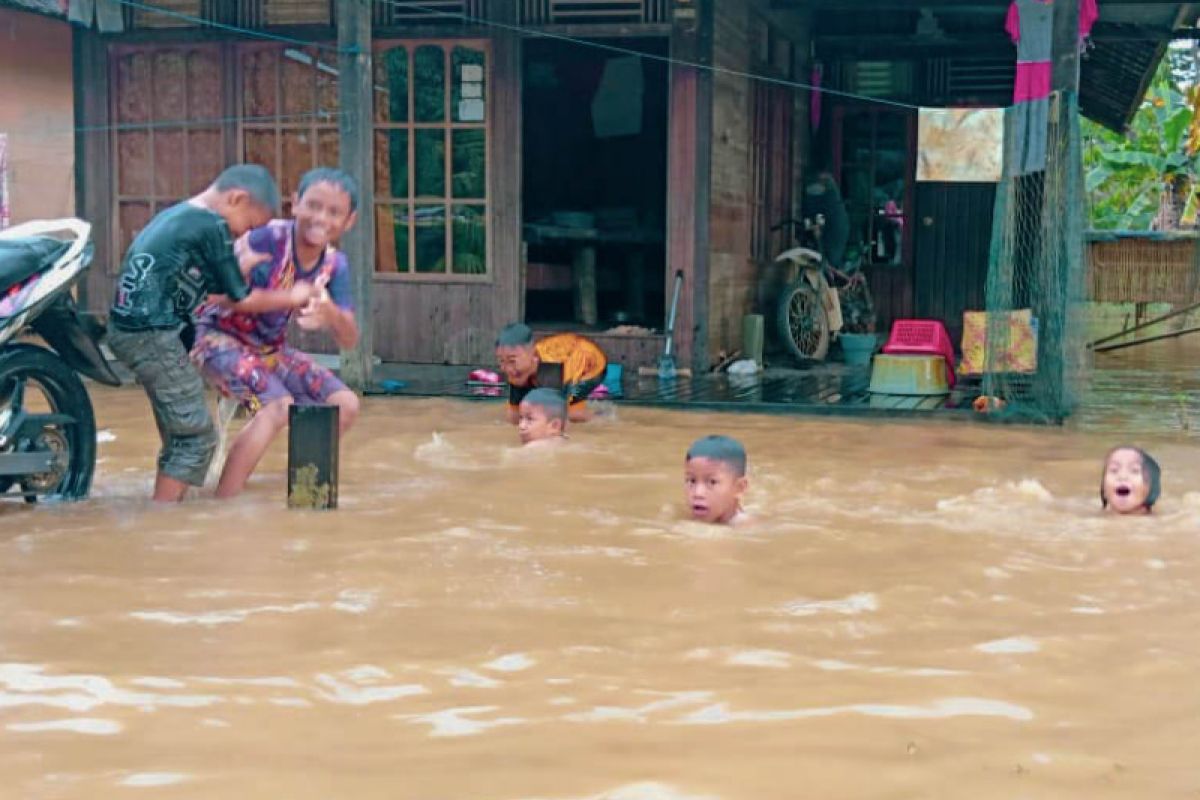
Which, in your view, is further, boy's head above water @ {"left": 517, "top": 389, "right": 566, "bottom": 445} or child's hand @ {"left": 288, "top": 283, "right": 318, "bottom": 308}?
boy's head above water @ {"left": 517, "top": 389, "right": 566, "bottom": 445}

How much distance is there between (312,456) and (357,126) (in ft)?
16.1

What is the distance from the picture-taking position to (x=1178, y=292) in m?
15.1

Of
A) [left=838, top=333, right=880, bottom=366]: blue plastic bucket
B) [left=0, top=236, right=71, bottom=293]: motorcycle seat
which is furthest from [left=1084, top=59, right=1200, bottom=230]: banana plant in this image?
[left=0, top=236, right=71, bottom=293]: motorcycle seat

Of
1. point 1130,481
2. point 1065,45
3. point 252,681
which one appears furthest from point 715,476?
point 1065,45

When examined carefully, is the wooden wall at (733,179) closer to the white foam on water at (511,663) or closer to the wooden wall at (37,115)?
the wooden wall at (37,115)

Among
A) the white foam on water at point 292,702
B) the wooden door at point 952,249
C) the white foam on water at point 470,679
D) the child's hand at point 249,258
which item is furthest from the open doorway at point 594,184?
the white foam on water at point 292,702

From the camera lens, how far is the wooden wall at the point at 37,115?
1433 cm

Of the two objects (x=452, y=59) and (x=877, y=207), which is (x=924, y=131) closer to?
(x=452, y=59)

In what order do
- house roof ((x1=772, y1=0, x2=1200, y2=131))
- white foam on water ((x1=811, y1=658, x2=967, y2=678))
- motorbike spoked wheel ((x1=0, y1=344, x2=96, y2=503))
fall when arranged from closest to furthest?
white foam on water ((x1=811, y1=658, x2=967, y2=678)) < motorbike spoked wheel ((x1=0, y1=344, x2=96, y2=503)) < house roof ((x1=772, y1=0, x2=1200, y2=131))

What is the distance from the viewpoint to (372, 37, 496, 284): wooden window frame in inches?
493

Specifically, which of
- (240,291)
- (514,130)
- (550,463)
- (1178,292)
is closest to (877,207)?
(1178,292)

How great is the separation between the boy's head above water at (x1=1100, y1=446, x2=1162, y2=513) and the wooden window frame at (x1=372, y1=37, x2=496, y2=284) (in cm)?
730

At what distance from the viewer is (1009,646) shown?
405 cm

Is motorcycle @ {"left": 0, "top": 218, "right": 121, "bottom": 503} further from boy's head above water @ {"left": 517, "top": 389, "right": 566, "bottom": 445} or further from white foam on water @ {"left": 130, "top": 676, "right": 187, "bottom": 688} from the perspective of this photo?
white foam on water @ {"left": 130, "top": 676, "right": 187, "bottom": 688}
